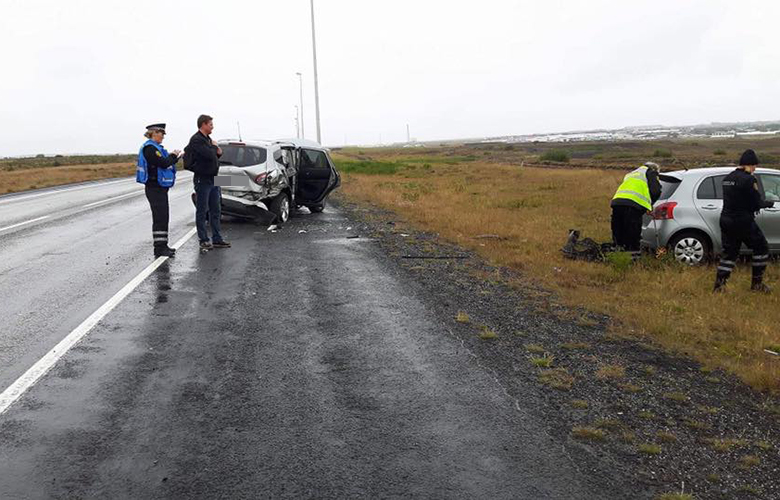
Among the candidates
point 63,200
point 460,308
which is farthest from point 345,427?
point 63,200

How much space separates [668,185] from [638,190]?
993 millimetres

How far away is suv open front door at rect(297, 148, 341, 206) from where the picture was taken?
48.0ft

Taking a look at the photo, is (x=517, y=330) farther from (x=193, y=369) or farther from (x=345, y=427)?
(x=193, y=369)

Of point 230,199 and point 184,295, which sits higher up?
point 230,199

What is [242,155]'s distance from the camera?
489 inches

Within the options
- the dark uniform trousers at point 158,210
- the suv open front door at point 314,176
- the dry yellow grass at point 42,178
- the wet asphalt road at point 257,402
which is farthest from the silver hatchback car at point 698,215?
the dry yellow grass at point 42,178

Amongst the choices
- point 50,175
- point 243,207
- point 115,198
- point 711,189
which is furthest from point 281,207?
point 50,175

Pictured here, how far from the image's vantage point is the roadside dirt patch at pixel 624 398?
10.8 ft

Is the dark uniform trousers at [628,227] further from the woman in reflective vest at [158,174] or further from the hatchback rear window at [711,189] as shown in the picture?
the woman in reflective vest at [158,174]

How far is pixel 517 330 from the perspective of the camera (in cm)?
577

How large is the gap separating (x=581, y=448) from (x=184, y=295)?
4.88 meters

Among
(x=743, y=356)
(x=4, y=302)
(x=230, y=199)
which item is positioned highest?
(x=230, y=199)

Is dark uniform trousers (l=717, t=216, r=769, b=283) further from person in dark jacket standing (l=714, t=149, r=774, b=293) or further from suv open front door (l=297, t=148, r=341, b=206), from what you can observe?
suv open front door (l=297, t=148, r=341, b=206)

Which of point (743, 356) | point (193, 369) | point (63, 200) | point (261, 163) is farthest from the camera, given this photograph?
point (63, 200)
